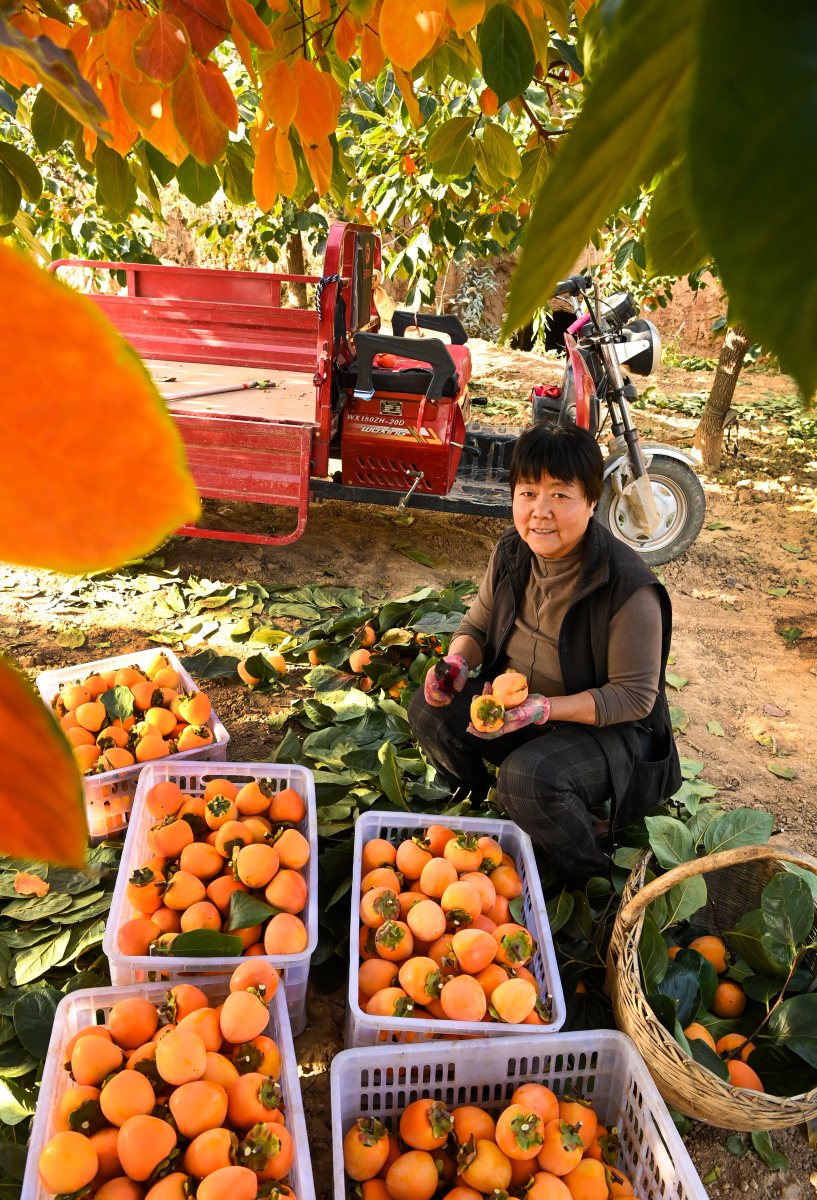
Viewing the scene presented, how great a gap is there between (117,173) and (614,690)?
66.2 inches

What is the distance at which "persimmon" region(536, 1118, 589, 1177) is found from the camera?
1541 mm

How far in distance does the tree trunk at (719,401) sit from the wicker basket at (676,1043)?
486 cm

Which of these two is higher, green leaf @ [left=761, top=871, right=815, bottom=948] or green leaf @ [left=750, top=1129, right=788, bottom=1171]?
green leaf @ [left=761, top=871, right=815, bottom=948]

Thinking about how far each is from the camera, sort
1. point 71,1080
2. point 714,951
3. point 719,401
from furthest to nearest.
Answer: point 719,401 → point 714,951 → point 71,1080

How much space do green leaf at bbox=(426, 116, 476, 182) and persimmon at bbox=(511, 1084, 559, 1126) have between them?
1715 millimetres

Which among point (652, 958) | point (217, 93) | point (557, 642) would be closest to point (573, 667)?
point (557, 642)

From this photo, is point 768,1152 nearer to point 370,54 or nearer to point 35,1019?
point 35,1019

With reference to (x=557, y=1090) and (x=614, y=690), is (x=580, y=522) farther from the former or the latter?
(x=557, y=1090)

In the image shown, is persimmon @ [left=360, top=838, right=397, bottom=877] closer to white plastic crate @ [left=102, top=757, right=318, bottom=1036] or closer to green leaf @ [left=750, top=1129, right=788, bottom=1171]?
white plastic crate @ [left=102, top=757, right=318, bottom=1036]

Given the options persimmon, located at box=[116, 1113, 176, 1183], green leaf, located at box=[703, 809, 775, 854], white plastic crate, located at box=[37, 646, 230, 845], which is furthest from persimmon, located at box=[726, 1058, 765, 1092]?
white plastic crate, located at box=[37, 646, 230, 845]

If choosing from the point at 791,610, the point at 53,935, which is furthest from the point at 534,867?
the point at 791,610

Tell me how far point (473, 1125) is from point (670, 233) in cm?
175

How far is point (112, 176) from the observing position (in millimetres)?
915

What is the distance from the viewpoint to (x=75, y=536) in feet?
0.34
